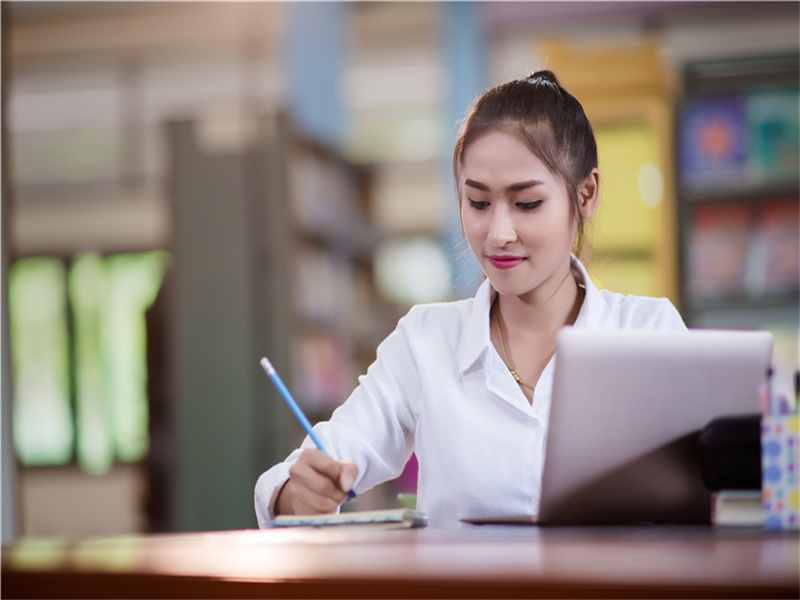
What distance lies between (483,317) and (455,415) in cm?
17

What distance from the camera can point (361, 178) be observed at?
5.42 m

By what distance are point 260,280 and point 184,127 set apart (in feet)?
Result: 2.44

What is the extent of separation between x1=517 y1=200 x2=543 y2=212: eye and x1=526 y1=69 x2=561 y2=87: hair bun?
0.78 feet

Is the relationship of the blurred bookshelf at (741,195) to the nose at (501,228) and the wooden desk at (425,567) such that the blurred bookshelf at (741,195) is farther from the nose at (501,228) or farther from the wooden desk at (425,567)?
the wooden desk at (425,567)

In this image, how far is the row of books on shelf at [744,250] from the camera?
12.3ft

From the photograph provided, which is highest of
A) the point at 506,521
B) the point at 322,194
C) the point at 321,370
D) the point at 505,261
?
the point at 322,194

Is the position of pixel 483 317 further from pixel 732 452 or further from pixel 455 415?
pixel 732 452

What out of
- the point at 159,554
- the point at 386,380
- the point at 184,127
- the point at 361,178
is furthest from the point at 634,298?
the point at 361,178

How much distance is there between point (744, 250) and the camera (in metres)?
3.81

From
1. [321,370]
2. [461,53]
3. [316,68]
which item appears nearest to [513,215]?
[321,370]

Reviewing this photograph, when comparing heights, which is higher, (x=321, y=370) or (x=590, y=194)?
(x=590, y=194)

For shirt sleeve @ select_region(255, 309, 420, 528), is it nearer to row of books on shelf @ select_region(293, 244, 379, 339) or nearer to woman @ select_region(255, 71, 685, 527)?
woman @ select_region(255, 71, 685, 527)

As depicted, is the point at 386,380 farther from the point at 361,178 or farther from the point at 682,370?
the point at 361,178

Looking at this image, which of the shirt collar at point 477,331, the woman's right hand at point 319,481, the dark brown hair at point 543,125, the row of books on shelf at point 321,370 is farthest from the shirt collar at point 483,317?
the row of books on shelf at point 321,370
